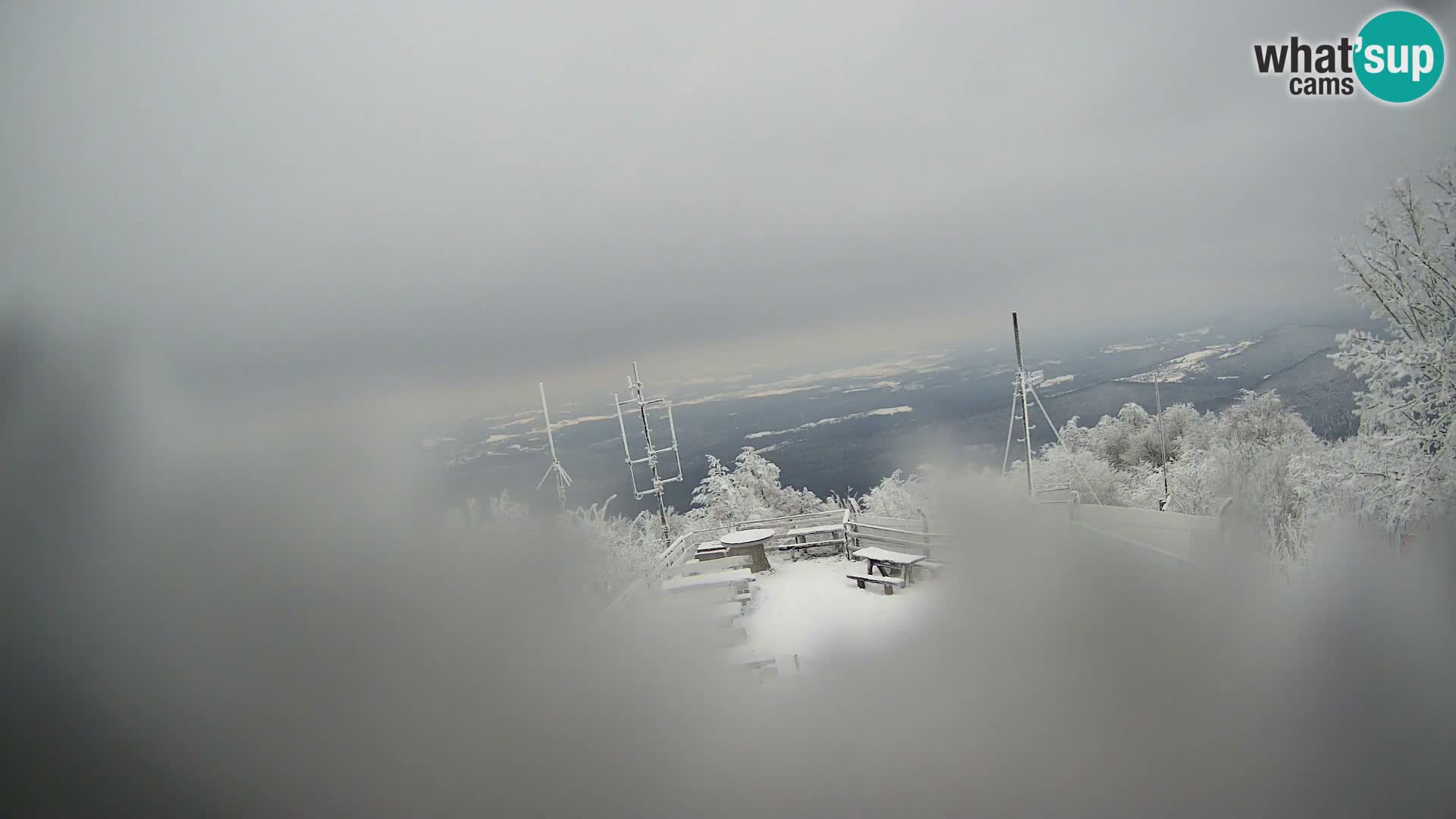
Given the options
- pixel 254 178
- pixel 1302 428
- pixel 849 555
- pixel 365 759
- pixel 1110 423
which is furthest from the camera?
pixel 849 555

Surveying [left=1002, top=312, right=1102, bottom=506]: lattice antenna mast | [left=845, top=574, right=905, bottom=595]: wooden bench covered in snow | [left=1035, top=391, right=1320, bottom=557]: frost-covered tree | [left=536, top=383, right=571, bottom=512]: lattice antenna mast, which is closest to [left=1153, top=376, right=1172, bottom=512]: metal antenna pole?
[left=1035, top=391, right=1320, bottom=557]: frost-covered tree

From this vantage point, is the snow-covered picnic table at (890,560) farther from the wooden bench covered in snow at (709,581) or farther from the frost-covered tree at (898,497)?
the wooden bench covered in snow at (709,581)

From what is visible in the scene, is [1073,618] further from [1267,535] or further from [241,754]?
[241,754]

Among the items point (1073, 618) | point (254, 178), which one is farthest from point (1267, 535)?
point (254, 178)

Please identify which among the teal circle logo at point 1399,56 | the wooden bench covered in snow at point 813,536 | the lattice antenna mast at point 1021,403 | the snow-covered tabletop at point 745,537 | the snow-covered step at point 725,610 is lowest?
the wooden bench covered in snow at point 813,536

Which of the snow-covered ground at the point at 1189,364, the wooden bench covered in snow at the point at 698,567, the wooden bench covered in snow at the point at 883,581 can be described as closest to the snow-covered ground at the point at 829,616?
the wooden bench covered in snow at the point at 883,581

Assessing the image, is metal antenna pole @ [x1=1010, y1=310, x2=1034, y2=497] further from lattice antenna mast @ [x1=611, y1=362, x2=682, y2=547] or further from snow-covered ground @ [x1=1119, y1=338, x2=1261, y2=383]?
lattice antenna mast @ [x1=611, y1=362, x2=682, y2=547]

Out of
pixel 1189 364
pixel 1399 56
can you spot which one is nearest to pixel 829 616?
pixel 1189 364
